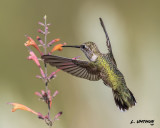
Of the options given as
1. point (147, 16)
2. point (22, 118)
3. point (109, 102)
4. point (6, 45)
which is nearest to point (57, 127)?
point (22, 118)

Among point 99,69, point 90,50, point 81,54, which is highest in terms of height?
point 81,54

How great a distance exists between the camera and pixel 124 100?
3102 millimetres

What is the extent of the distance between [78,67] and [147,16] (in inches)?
160

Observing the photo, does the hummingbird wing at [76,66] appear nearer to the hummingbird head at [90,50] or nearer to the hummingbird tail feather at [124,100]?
the hummingbird head at [90,50]

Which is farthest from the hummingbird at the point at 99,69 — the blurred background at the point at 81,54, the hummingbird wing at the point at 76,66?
the blurred background at the point at 81,54

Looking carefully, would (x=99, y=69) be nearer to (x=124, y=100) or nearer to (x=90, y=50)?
(x=90, y=50)

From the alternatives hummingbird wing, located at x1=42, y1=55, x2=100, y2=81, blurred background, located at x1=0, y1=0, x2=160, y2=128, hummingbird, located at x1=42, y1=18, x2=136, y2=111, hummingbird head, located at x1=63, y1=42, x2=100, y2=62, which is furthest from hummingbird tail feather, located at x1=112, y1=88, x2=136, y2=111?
blurred background, located at x1=0, y1=0, x2=160, y2=128

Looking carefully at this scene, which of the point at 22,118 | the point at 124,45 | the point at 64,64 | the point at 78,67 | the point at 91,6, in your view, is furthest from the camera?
the point at 91,6

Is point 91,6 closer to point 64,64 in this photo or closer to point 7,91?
point 7,91

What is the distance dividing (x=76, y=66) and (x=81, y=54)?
345 centimetres

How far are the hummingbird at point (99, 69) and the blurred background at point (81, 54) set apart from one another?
254 centimetres

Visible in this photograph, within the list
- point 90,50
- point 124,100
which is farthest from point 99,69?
point 124,100

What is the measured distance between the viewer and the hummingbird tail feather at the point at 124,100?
3010 mm

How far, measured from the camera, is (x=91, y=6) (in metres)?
6.51
